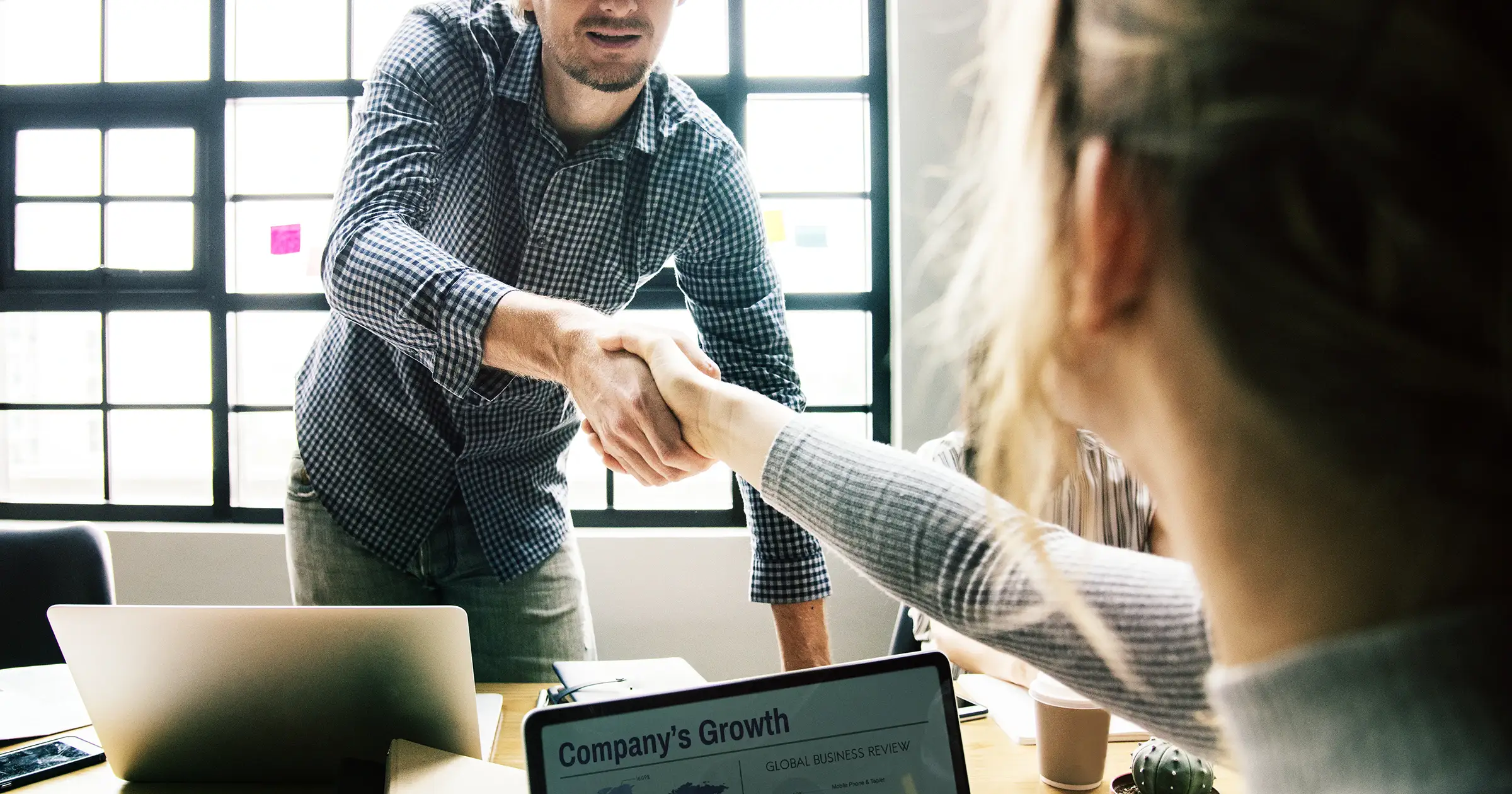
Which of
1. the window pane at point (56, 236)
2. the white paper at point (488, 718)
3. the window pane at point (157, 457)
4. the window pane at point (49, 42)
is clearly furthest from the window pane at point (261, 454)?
the white paper at point (488, 718)

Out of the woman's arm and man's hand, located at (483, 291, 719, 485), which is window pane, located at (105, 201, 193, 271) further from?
the woman's arm

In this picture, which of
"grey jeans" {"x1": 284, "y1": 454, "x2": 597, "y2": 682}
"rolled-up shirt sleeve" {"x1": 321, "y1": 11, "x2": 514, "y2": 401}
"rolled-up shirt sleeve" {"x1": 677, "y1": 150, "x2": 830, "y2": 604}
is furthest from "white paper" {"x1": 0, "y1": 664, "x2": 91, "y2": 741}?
"rolled-up shirt sleeve" {"x1": 677, "y1": 150, "x2": 830, "y2": 604}

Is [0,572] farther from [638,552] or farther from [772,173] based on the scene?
[772,173]

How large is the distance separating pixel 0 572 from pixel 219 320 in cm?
169

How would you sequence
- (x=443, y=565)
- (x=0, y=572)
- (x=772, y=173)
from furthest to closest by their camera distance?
(x=772, y=173)
(x=0, y=572)
(x=443, y=565)

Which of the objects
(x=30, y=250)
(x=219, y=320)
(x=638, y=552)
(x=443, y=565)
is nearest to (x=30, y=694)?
(x=443, y=565)

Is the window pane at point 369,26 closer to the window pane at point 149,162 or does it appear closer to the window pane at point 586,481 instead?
the window pane at point 149,162

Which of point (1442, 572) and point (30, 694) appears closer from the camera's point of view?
point (1442, 572)

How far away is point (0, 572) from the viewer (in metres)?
1.80

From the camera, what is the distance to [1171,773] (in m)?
0.90

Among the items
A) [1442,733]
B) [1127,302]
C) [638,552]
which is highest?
[1127,302]

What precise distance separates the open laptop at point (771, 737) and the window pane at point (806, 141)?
2.68 metres

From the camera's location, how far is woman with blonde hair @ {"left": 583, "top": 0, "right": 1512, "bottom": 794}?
0.25 metres

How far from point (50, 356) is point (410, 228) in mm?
3095
